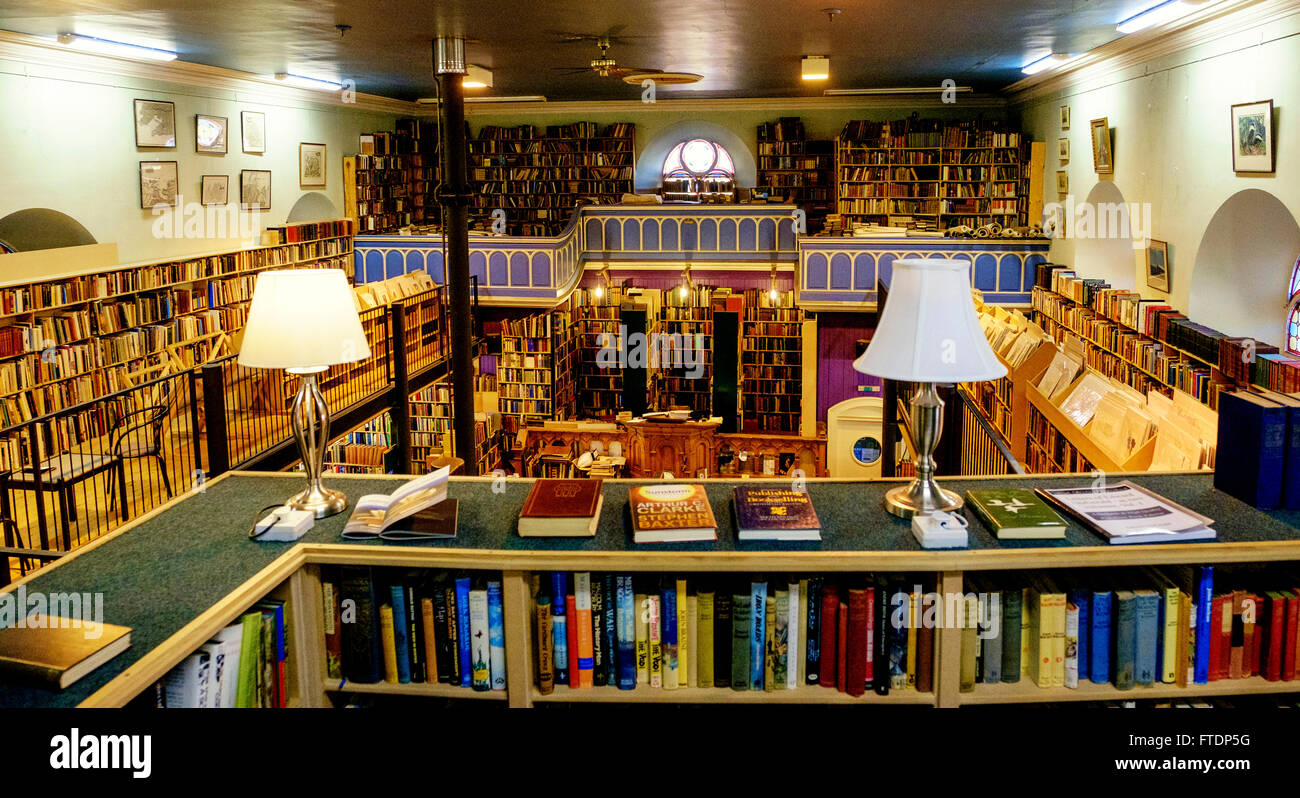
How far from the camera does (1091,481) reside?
10.8 feet

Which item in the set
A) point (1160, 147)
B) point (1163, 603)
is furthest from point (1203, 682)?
point (1160, 147)

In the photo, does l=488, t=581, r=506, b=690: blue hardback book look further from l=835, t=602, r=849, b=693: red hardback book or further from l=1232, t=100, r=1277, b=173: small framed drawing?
l=1232, t=100, r=1277, b=173: small framed drawing

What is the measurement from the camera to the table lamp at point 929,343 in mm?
2785

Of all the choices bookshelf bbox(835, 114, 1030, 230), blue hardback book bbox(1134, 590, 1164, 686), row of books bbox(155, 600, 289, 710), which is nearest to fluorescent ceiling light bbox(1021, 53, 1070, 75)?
bookshelf bbox(835, 114, 1030, 230)

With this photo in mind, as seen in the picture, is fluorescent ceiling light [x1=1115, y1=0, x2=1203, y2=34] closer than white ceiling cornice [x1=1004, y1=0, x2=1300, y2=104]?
No

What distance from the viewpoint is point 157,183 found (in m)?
10.6

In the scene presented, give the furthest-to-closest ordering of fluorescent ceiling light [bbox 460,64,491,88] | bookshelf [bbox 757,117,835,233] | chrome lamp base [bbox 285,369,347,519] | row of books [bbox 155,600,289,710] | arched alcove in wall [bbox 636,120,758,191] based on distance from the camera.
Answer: arched alcove in wall [bbox 636,120,758,191], bookshelf [bbox 757,117,835,233], fluorescent ceiling light [bbox 460,64,491,88], chrome lamp base [bbox 285,369,347,519], row of books [bbox 155,600,289,710]

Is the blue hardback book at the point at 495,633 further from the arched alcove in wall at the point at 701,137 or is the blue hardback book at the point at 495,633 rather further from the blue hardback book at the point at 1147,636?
the arched alcove in wall at the point at 701,137

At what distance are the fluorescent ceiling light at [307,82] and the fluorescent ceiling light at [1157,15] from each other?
9.13m

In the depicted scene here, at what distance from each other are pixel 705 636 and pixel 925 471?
86cm

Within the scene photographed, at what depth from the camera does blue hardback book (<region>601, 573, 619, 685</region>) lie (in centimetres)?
271

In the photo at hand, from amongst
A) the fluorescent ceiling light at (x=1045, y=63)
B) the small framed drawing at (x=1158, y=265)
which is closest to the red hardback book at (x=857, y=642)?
the small framed drawing at (x=1158, y=265)

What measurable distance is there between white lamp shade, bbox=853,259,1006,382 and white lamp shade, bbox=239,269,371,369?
5.49 ft

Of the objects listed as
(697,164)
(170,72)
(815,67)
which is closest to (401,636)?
(815,67)
